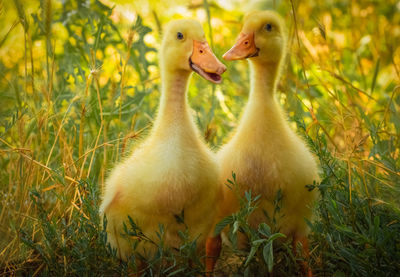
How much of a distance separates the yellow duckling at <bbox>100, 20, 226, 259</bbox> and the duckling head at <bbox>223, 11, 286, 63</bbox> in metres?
0.20

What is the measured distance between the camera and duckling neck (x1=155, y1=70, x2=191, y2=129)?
1618mm

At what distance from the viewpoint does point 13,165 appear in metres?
1.97

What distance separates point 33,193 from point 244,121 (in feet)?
2.65

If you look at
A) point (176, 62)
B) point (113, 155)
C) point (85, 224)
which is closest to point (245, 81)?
point (113, 155)

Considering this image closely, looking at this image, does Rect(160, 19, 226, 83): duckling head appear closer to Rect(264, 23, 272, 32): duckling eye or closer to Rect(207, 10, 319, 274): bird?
Rect(207, 10, 319, 274): bird

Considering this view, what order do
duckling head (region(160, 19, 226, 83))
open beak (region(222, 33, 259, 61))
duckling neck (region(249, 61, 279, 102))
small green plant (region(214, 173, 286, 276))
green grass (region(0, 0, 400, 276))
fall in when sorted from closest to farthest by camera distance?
small green plant (region(214, 173, 286, 276)) → green grass (region(0, 0, 400, 276)) → duckling head (region(160, 19, 226, 83)) → open beak (region(222, 33, 259, 61)) → duckling neck (region(249, 61, 279, 102))

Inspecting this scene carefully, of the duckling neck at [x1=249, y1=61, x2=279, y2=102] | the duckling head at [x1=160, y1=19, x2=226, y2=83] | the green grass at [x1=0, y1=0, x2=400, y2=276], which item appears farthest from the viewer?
the duckling neck at [x1=249, y1=61, x2=279, y2=102]

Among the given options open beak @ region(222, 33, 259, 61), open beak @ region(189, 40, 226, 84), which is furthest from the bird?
open beak @ region(189, 40, 226, 84)

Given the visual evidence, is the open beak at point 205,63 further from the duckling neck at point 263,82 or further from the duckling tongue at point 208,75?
the duckling neck at point 263,82

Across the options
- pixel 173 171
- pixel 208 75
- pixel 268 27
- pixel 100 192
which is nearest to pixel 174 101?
pixel 208 75

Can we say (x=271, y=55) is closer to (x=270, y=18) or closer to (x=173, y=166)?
(x=270, y=18)

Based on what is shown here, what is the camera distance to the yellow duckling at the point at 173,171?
152cm

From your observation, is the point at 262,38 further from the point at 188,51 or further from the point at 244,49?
the point at 188,51

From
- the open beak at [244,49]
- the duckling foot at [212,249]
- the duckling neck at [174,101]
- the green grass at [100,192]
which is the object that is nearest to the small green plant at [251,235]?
the green grass at [100,192]
